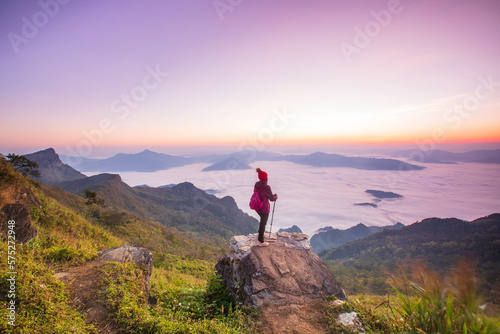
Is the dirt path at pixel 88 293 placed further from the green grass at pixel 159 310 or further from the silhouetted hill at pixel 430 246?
the silhouetted hill at pixel 430 246

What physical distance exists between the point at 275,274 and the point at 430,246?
84.7 meters

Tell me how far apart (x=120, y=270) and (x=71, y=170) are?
7628 inches

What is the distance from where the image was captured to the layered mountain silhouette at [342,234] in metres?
130

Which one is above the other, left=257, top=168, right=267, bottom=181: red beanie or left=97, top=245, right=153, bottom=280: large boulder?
left=257, top=168, right=267, bottom=181: red beanie

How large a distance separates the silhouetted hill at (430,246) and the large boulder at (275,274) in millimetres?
52962

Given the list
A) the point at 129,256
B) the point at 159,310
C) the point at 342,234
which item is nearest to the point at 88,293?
the point at 159,310

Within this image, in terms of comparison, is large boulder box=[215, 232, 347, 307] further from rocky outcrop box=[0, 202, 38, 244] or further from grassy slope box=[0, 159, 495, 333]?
rocky outcrop box=[0, 202, 38, 244]

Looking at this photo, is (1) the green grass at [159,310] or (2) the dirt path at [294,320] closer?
(1) the green grass at [159,310]

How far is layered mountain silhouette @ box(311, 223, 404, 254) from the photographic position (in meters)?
130

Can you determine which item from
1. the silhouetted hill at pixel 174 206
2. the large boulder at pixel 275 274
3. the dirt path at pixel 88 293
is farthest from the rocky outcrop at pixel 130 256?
the silhouetted hill at pixel 174 206

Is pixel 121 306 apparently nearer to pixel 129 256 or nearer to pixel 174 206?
pixel 129 256

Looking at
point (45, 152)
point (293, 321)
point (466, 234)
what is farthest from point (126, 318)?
point (45, 152)

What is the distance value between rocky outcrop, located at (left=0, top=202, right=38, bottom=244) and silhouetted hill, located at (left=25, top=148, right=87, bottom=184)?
551 ft

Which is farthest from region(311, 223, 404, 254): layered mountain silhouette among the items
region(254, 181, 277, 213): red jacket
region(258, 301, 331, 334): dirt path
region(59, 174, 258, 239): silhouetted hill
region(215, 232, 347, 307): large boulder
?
region(258, 301, 331, 334): dirt path
